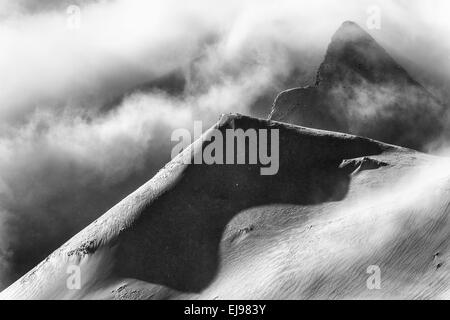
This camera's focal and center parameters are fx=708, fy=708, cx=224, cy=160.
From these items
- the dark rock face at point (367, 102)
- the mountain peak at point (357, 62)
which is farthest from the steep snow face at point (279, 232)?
the mountain peak at point (357, 62)

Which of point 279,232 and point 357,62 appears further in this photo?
point 357,62

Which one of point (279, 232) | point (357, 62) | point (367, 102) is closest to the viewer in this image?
point (279, 232)

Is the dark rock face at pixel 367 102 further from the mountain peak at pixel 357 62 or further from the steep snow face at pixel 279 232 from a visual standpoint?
the steep snow face at pixel 279 232

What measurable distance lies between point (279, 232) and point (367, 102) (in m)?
53.7

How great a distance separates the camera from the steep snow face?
181ft

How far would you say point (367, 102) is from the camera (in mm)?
111062

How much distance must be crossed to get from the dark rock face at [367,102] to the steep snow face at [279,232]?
111ft

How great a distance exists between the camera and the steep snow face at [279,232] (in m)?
55.2

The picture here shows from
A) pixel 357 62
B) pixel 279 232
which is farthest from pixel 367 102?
pixel 279 232

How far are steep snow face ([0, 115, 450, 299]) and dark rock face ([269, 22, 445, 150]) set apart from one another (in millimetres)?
33759

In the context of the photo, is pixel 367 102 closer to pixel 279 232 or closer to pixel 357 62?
pixel 357 62

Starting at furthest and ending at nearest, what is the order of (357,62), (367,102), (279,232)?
(357,62)
(367,102)
(279,232)
